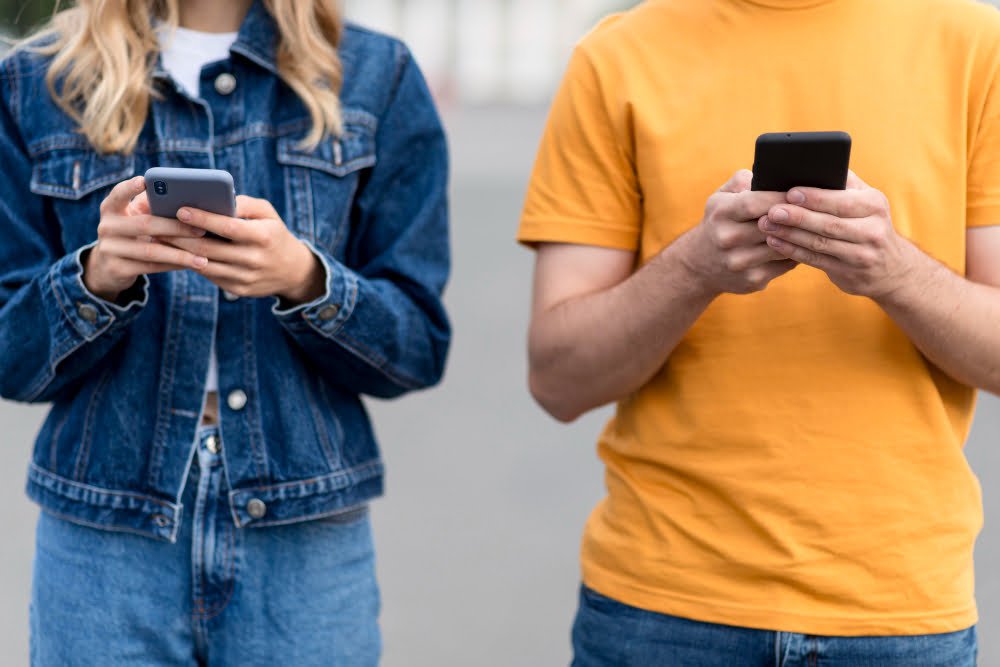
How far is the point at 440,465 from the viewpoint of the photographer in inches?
224

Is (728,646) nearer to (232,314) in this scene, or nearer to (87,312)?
(232,314)

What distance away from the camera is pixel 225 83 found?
2207 millimetres

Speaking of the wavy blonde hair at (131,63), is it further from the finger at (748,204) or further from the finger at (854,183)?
the finger at (854,183)

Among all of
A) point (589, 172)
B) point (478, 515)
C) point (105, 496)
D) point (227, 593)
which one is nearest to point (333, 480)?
point (227, 593)

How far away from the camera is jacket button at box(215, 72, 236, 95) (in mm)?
2207

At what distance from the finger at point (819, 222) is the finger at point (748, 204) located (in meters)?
0.01

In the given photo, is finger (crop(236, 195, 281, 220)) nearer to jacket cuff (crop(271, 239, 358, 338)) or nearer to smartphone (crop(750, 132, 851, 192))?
jacket cuff (crop(271, 239, 358, 338))

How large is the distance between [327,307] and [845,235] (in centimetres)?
77

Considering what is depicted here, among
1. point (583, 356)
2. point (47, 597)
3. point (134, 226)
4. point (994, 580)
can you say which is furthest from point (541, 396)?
point (994, 580)

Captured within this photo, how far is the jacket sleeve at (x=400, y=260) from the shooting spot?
216 centimetres

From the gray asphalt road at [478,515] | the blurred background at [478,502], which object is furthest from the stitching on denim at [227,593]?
the gray asphalt road at [478,515]

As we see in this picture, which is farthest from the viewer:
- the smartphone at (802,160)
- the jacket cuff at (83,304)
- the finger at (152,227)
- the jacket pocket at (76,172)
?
the jacket pocket at (76,172)

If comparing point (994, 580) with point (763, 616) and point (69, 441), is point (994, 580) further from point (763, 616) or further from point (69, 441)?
point (69, 441)

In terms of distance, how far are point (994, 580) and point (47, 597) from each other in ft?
11.4
